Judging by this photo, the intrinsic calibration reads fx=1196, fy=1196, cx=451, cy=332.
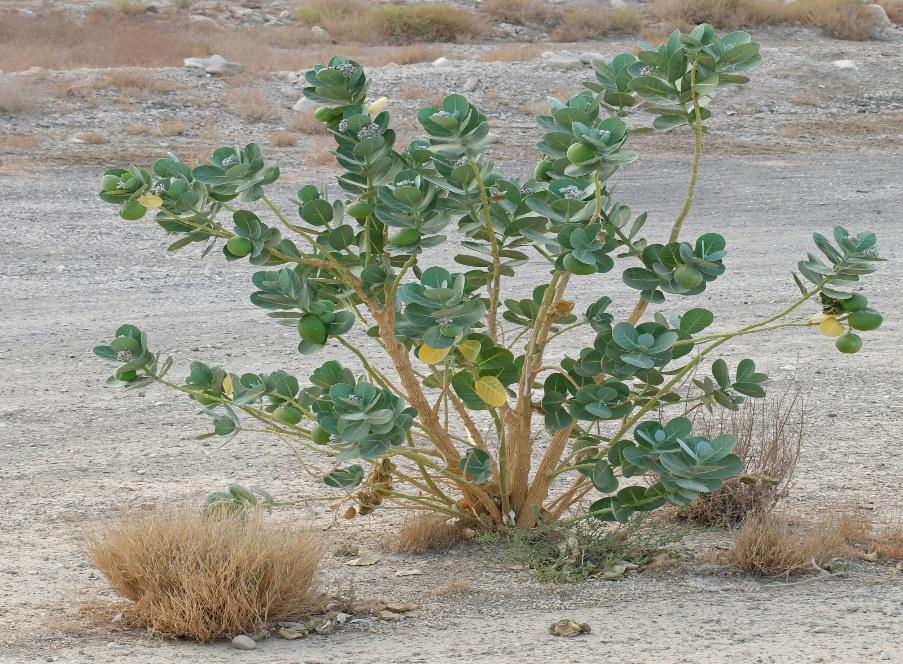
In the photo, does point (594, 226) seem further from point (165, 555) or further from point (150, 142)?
point (150, 142)

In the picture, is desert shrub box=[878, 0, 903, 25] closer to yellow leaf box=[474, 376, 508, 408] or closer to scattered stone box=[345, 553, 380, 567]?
scattered stone box=[345, 553, 380, 567]

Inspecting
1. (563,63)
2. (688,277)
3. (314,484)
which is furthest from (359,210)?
(563,63)

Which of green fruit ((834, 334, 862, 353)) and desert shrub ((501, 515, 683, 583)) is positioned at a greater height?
green fruit ((834, 334, 862, 353))

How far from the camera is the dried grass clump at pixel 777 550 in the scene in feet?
12.5

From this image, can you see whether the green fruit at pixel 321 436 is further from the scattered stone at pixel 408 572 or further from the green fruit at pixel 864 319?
the green fruit at pixel 864 319

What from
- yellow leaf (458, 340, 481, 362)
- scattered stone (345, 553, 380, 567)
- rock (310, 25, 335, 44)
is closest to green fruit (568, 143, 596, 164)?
yellow leaf (458, 340, 481, 362)

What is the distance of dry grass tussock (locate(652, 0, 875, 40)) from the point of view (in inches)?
827

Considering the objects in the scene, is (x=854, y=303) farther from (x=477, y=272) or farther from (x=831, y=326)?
(x=477, y=272)

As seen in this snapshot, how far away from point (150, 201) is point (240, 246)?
11.4 inches

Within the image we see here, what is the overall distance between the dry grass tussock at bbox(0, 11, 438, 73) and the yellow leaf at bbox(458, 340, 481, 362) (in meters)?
13.7

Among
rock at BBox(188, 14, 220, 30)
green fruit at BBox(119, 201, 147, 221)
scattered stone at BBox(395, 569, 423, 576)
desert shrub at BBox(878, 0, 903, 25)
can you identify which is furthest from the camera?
rock at BBox(188, 14, 220, 30)

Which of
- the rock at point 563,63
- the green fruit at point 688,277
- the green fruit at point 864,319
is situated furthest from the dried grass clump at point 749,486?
the rock at point 563,63

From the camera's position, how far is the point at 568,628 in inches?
132

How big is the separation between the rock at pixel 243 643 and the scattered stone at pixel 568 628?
83cm
